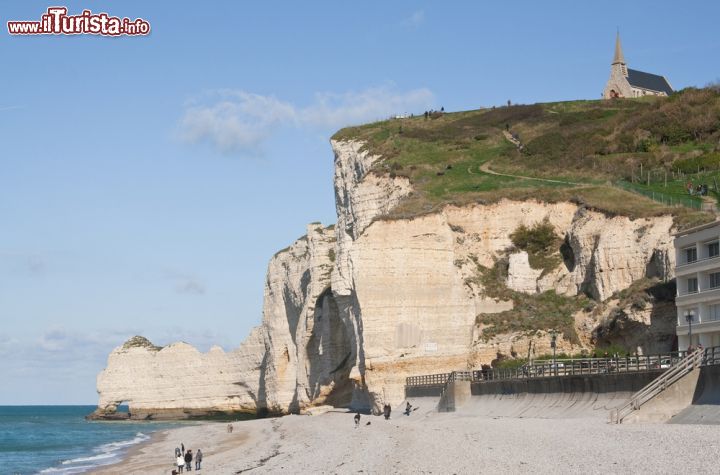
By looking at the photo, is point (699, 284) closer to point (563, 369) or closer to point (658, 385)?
point (563, 369)

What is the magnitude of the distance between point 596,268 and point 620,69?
266ft

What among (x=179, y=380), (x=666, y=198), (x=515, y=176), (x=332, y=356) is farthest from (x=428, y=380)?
(x=179, y=380)

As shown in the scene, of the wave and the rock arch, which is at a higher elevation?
the rock arch

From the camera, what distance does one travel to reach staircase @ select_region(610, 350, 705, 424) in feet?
110

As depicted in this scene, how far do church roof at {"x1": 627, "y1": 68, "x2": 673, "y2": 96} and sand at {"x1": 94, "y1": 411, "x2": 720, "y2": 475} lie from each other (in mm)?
87514

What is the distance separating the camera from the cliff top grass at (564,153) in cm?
6819

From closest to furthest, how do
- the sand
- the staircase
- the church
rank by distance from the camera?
the sand, the staircase, the church

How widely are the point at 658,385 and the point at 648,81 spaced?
109 metres

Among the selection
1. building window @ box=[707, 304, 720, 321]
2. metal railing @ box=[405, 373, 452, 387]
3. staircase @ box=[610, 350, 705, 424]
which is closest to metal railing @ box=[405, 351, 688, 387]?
metal railing @ box=[405, 373, 452, 387]

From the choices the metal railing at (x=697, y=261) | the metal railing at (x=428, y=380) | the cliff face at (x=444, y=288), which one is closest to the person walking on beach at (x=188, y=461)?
the metal railing at (x=428, y=380)

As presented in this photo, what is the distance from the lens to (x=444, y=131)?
9956cm

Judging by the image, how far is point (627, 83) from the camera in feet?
433

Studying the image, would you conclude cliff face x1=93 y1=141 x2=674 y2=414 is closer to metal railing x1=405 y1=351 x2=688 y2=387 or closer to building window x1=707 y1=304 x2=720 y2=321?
metal railing x1=405 y1=351 x2=688 y2=387

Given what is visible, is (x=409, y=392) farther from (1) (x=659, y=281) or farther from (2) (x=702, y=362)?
(2) (x=702, y=362)
